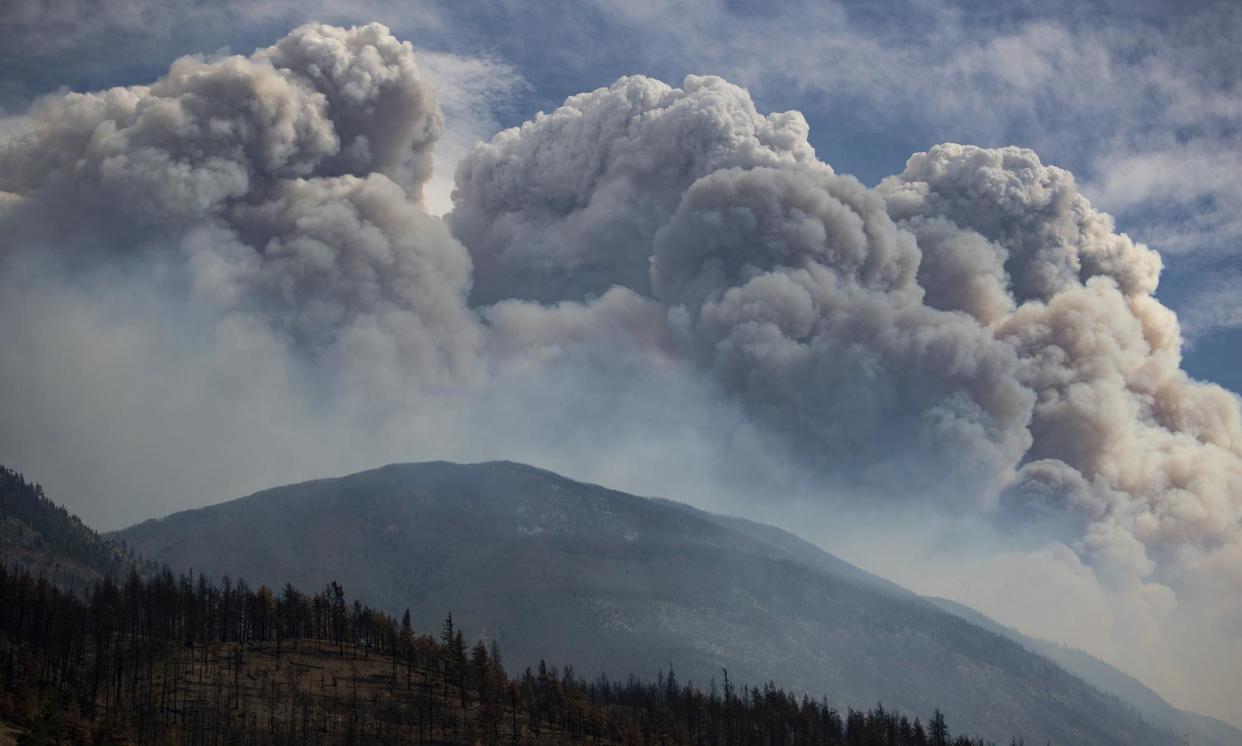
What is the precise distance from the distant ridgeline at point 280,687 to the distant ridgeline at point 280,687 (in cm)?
20

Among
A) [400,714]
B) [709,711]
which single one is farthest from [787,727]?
[400,714]

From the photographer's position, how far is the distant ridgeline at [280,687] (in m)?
115

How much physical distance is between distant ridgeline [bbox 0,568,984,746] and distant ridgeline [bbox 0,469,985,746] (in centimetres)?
20

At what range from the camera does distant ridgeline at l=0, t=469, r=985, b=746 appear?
115 m

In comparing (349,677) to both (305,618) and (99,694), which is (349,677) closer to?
(305,618)

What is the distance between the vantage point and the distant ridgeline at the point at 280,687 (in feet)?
378

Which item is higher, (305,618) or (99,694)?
(305,618)

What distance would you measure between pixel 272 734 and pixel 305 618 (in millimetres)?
29979

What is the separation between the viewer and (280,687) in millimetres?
127750

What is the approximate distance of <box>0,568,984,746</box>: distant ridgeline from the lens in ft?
378

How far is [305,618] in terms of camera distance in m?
146

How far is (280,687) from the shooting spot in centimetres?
12775

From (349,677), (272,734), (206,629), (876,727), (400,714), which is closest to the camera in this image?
(272,734)

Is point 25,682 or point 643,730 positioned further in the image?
point 643,730
